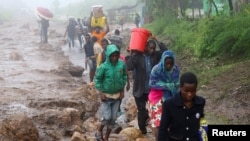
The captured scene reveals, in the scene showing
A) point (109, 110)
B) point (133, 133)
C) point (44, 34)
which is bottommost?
point (133, 133)

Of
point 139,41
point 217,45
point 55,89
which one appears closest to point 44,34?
point 55,89

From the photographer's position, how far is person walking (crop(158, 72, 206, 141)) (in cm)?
400

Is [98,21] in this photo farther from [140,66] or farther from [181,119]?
[181,119]

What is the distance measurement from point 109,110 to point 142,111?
2.53ft

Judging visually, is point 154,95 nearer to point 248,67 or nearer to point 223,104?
point 223,104

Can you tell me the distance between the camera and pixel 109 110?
680 centimetres

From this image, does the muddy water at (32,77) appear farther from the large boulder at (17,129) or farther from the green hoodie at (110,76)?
the green hoodie at (110,76)

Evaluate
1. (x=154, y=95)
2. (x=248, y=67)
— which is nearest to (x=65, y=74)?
(x=248, y=67)

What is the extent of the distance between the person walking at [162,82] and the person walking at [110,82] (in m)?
0.76

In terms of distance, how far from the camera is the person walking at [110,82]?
6445mm

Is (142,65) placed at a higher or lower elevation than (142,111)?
higher

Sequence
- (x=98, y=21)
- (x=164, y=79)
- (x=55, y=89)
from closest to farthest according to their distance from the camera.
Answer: (x=164, y=79) < (x=55, y=89) < (x=98, y=21)

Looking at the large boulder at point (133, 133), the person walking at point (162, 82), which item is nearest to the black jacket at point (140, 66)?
the large boulder at point (133, 133)

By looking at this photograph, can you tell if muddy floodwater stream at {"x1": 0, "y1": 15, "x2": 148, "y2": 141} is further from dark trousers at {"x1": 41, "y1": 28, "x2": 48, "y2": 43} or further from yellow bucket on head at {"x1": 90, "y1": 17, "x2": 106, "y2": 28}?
dark trousers at {"x1": 41, "y1": 28, "x2": 48, "y2": 43}
